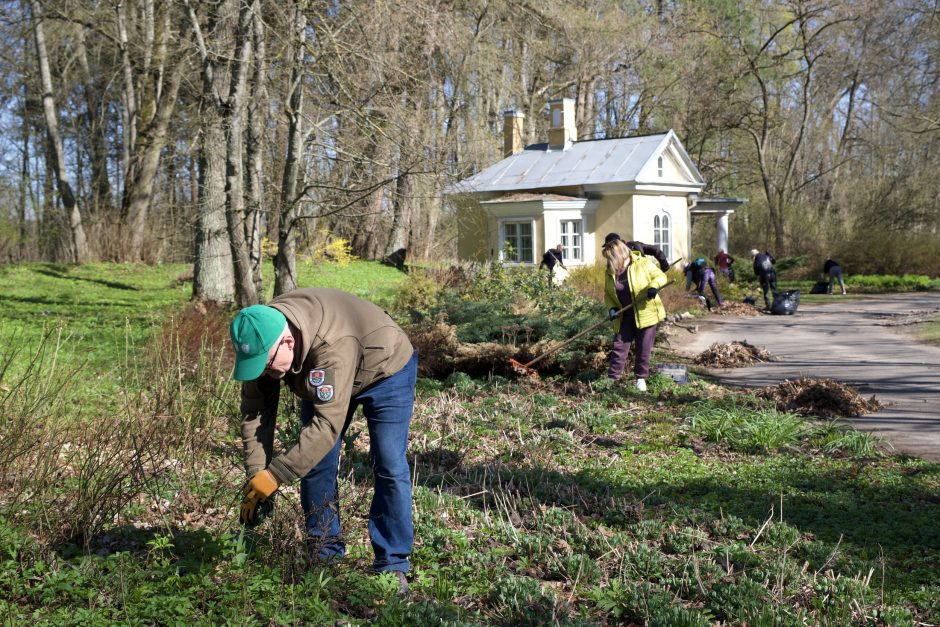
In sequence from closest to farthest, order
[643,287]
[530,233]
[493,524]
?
[493,524] < [643,287] < [530,233]

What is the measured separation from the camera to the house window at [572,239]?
93.1ft

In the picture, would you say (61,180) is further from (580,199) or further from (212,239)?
(580,199)

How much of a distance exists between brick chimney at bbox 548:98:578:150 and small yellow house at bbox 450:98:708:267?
0.03m

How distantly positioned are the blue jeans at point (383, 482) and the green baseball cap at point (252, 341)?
66 cm

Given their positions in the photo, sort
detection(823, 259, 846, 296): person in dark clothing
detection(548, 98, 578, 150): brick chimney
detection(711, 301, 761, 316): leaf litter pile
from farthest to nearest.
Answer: detection(548, 98, 578, 150): brick chimney → detection(823, 259, 846, 296): person in dark clothing → detection(711, 301, 761, 316): leaf litter pile

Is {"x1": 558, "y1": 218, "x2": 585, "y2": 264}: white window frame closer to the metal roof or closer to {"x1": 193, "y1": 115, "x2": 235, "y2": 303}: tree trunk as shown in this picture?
the metal roof

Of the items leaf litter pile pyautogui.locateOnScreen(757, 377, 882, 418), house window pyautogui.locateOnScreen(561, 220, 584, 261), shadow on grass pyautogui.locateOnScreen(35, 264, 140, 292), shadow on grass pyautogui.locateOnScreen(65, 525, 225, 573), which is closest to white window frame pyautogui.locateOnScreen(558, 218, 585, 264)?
house window pyautogui.locateOnScreen(561, 220, 584, 261)

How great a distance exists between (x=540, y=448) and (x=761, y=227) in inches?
1433

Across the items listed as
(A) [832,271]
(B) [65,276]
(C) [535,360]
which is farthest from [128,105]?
(C) [535,360]

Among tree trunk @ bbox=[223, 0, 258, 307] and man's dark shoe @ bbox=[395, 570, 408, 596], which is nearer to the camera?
man's dark shoe @ bbox=[395, 570, 408, 596]

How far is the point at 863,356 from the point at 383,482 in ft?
34.6

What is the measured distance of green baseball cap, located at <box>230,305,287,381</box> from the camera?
365 centimetres

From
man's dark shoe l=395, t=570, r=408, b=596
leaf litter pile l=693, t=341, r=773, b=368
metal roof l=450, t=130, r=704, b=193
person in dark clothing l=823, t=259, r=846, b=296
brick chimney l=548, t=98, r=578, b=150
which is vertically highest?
brick chimney l=548, t=98, r=578, b=150

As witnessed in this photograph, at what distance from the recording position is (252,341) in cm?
365
